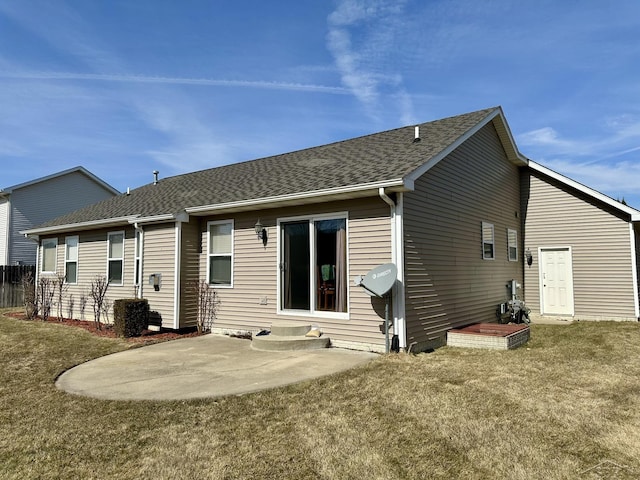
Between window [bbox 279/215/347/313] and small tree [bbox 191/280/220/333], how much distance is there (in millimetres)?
2041

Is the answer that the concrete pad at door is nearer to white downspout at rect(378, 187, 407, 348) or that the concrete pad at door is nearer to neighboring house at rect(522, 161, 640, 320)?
white downspout at rect(378, 187, 407, 348)

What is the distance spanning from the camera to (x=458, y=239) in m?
9.09

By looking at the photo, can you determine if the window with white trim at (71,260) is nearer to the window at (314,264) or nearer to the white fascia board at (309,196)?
the white fascia board at (309,196)

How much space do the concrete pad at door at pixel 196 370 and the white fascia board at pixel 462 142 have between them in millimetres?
3212

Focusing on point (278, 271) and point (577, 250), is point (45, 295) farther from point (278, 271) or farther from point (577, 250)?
point (577, 250)

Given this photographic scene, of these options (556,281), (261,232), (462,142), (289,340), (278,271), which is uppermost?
(462,142)

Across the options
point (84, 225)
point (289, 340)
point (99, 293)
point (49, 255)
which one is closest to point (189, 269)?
point (99, 293)

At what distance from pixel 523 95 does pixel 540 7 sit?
11.2ft

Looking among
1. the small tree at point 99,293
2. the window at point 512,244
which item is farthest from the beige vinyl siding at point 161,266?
the window at point 512,244

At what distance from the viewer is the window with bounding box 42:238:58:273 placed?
14094mm

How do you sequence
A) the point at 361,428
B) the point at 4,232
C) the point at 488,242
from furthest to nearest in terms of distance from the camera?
1. the point at 4,232
2. the point at 488,242
3. the point at 361,428

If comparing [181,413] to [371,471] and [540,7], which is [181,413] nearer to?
[371,471]

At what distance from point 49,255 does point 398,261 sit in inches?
507

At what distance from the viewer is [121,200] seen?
14508mm
